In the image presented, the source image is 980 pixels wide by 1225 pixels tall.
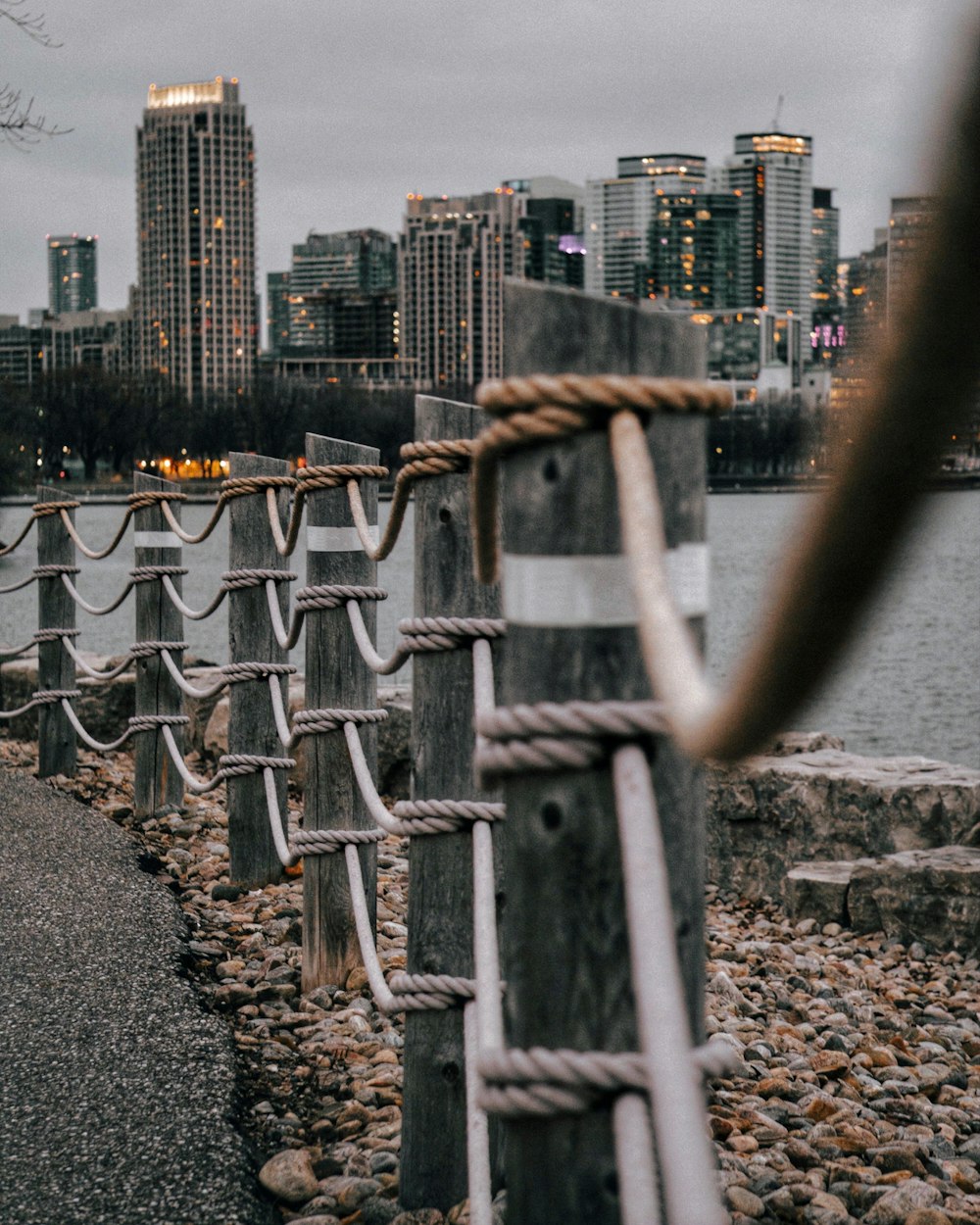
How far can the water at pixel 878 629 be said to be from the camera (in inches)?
50.0

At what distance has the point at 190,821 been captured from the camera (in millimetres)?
7172

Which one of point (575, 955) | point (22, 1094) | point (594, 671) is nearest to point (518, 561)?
point (594, 671)

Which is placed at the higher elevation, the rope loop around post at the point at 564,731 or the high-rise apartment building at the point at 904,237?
the high-rise apartment building at the point at 904,237

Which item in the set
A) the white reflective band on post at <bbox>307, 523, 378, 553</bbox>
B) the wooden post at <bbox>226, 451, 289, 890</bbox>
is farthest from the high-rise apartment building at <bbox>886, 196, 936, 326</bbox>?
the wooden post at <bbox>226, 451, 289, 890</bbox>

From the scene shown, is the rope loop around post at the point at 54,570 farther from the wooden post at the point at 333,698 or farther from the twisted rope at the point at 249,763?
the wooden post at the point at 333,698

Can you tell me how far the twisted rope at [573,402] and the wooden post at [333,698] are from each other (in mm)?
2742

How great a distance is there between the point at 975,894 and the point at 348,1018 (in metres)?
2.86

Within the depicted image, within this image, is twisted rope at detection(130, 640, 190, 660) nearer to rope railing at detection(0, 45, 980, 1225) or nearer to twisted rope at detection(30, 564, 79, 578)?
twisted rope at detection(30, 564, 79, 578)

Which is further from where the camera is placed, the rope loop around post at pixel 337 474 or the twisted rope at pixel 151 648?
the twisted rope at pixel 151 648

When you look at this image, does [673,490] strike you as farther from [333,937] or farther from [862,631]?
[333,937]

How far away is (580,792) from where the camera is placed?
74.7 inches

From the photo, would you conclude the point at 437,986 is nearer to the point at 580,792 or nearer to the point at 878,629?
the point at 580,792

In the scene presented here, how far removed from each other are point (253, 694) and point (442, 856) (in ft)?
8.84

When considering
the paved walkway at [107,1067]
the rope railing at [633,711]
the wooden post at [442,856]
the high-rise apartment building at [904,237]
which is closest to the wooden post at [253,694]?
the paved walkway at [107,1067]
